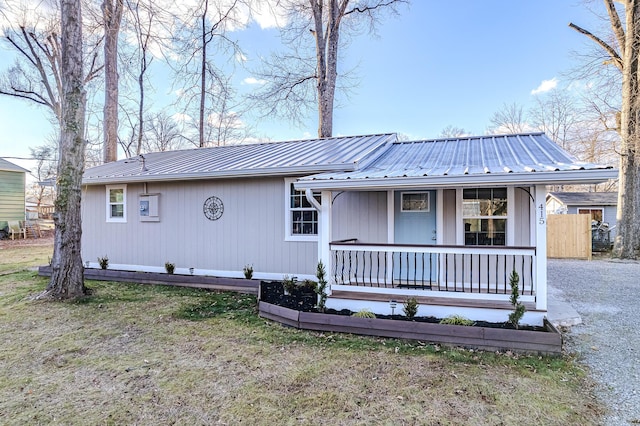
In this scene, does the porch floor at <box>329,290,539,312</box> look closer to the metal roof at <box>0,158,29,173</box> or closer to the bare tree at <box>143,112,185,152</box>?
the bare tree at <box>143,112,185,152</box>

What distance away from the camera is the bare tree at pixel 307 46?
15.2 m

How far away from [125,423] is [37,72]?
21.1m

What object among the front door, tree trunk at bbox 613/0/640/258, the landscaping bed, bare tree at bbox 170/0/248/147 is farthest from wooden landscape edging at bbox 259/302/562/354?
bare tree at bbox 170/0/248/147

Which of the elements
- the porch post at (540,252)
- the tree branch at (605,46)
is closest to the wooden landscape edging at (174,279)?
the porch post at (540,252)

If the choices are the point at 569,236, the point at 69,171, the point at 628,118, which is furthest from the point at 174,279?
the point at 628,118

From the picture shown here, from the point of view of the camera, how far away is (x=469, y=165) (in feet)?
18.2

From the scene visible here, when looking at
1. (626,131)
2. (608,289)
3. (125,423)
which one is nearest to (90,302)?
(125,423)

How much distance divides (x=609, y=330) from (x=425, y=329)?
2729 millimetres

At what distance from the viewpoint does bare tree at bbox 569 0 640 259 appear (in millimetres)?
11602

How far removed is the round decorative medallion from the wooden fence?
36.1 ft

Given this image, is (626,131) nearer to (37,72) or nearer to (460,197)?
(460,197)

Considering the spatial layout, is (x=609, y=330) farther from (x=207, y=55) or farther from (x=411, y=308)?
(x=207, y=55)

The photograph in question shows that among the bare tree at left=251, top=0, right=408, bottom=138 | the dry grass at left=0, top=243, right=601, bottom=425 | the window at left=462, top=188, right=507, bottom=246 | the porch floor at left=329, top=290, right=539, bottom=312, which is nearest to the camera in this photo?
the dry grass at left=0, top=243, right=601, bottom=425

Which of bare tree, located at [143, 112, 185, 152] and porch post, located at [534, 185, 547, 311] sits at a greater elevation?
bare tree, located at [143, 112, 185, 152]
